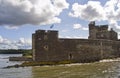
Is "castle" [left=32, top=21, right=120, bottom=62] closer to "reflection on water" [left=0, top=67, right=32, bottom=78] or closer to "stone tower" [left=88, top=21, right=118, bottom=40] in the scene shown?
"stone tower" [left=88, top=21, right=118, bottom=40]

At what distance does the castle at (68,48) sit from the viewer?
5094 centimetres

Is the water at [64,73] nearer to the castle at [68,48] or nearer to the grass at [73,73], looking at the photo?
the grass at [73,73]

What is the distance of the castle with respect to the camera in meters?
50.9

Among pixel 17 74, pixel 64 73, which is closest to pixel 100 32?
pixel 64 73

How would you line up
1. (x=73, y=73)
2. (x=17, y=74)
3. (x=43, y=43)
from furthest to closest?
(x=43, y=43)
(x=17, y=74)
(x=73, y=73)

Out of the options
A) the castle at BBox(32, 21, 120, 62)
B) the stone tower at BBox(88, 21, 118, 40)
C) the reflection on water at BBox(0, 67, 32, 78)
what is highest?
the stone tower at BBox(88, 21, 118, 40)

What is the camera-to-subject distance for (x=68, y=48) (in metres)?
54.1

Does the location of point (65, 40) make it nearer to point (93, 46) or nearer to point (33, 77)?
point (93, 46)

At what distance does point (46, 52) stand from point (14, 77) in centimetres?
1940

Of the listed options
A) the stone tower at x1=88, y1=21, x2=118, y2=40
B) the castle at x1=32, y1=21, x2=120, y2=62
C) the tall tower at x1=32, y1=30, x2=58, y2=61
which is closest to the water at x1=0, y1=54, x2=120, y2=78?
the tall tower at x1=32, y1=30, x2=58, y2=61

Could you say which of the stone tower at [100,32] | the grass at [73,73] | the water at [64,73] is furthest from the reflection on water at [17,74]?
the stone tower at [100,32]

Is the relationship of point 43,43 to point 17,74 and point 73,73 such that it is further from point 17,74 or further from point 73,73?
point 73,73

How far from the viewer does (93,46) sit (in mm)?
58000

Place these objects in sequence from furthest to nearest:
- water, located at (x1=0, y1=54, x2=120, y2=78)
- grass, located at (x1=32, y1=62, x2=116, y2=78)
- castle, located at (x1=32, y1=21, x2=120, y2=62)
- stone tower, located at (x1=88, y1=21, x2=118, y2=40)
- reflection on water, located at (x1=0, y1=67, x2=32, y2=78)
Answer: stone tower, located at (x1=88, y1=21, x2=118, y2=40), castle, located at (x1=32, y1=21, x2=120, y2=62), reflection on water, located at (x1=0, y1=67, x2=32, y2=78), water, located at (x1=0, y1=54, x2=120, y2=78), grass, located at (x1=32, y1=62, x2=116, y2=78)
